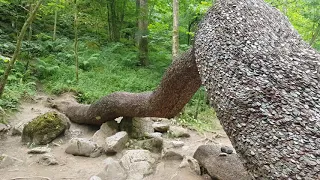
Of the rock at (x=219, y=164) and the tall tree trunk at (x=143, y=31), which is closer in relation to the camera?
the rock at (x=219, y=164)

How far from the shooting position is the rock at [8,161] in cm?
518

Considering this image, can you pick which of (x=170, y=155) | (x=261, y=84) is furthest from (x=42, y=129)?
(x=261, y=84)

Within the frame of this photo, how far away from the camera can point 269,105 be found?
248 cm

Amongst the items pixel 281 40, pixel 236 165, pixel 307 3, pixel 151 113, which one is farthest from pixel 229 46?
pixel 307 3

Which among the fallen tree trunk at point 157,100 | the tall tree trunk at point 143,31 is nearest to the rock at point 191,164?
the fallen tree trunk at point 157,100

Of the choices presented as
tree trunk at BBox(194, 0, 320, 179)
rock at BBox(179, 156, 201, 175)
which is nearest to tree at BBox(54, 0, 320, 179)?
tree trunk at BBox(194, 0, 320, 179)

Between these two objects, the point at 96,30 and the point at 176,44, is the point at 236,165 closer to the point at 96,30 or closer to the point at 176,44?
the point at 176,44

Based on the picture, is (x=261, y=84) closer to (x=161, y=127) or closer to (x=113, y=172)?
(x=113, y=172)

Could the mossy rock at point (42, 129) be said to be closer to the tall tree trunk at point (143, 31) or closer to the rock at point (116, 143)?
the rock at point (116, 143)

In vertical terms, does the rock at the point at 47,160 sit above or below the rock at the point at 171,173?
above

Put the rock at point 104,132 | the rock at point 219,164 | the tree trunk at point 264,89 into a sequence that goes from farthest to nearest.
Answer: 1. the rock at point 104,132
2. the rock at point 219,164
3. the tree trunk at point 264,89

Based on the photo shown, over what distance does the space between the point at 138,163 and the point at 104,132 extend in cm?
188

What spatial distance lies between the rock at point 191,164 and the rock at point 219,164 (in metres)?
0.09

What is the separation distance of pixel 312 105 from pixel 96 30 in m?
14.7
